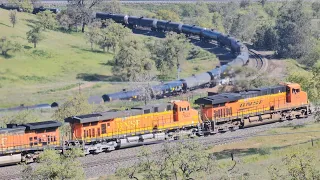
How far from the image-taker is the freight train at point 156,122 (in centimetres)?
3572

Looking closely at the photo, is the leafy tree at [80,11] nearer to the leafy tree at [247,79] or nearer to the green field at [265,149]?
the leafy tree at [247,79]

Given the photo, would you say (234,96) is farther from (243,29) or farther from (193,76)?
(243,29)

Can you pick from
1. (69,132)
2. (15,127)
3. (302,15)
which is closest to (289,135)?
(69,132)

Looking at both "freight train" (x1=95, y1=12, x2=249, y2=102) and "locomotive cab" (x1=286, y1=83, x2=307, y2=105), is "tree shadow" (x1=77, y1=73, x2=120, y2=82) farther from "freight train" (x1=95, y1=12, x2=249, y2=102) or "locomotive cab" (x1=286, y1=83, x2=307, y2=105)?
"locomotive cab" (x1=286, y1=83, x2=307, y2=105)

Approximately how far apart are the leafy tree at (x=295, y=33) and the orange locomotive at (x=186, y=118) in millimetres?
50825

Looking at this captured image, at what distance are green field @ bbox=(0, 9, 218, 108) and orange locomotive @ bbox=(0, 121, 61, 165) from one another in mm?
32169

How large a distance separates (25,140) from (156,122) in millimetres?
11023

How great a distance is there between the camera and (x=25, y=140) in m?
35.4

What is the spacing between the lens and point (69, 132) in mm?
39812

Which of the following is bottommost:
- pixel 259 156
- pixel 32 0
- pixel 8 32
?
pixel 259 156

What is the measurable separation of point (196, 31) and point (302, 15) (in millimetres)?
27789

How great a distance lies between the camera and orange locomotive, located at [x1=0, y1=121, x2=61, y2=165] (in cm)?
3497

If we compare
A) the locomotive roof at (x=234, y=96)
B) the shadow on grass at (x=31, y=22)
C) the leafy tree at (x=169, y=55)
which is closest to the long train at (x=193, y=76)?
the leafy tree at (x=169, y=55)

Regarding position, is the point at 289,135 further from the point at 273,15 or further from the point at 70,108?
the point at 273,15
